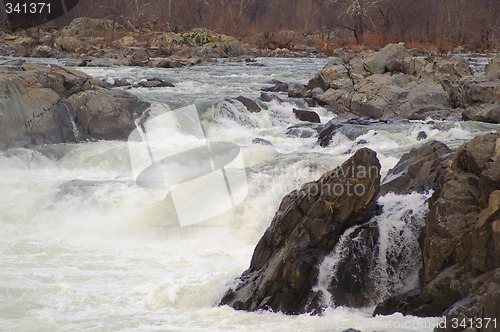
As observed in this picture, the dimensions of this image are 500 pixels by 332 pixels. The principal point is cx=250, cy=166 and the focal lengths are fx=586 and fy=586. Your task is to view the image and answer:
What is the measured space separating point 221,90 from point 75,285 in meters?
11.4

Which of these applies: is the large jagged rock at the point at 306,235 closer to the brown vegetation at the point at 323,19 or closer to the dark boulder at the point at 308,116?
the dark boulder at the point at 308,116

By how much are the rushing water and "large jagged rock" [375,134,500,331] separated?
0.76 ft

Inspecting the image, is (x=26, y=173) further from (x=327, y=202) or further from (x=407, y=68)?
(x=407, y=68)

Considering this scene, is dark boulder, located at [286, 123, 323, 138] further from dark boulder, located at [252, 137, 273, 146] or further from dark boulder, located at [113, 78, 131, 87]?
dark boulder, located at [113, 78, 131, 87]

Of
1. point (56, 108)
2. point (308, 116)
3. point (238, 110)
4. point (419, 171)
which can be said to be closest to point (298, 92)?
point (308, 116)

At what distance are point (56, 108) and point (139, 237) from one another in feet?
14.3

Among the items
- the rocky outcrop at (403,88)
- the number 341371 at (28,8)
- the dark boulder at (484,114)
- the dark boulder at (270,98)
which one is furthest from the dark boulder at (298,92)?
the number 341371 at (28,8)

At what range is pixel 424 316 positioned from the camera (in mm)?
4426

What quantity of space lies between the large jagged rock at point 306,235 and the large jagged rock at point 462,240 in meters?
0.61

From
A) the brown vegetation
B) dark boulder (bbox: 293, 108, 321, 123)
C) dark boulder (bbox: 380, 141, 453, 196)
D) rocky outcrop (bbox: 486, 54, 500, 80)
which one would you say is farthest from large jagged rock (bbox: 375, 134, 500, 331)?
the brown vegetation

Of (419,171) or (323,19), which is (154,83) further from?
(323,19)

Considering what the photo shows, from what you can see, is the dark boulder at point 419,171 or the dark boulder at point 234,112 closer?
the dark boulder at point 419,171

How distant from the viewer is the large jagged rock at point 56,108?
1034cm

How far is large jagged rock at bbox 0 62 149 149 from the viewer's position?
33.9 feet
